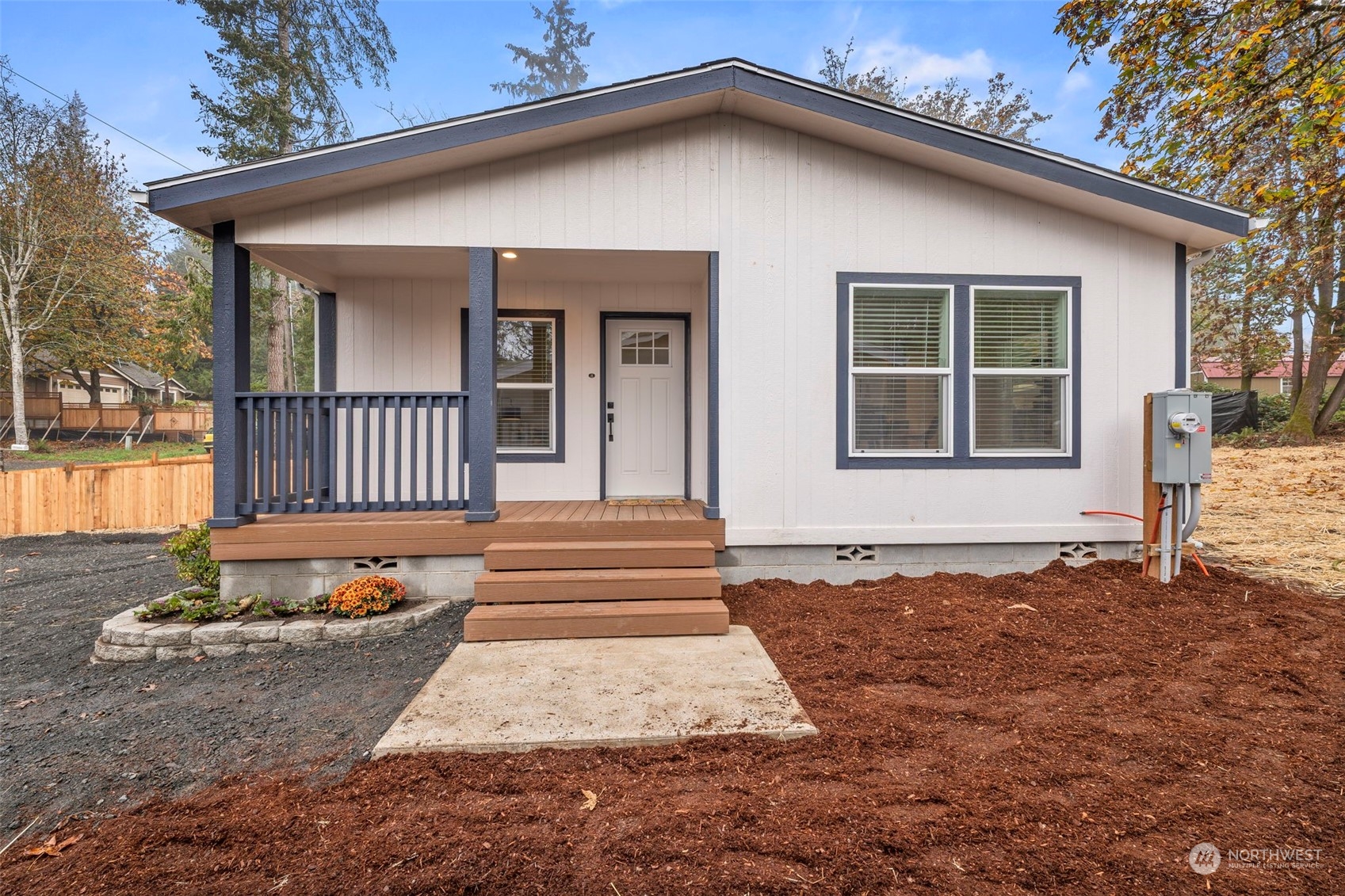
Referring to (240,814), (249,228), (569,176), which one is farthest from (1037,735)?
(249,228)

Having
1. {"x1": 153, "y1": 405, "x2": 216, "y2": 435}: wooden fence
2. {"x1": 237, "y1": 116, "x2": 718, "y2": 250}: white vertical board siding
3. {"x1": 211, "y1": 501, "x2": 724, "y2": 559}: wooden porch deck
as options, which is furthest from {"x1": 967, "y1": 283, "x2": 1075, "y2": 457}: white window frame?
{"x1": 153, "y1": 405, "x2": 216, "y2": 435}: wooden fence

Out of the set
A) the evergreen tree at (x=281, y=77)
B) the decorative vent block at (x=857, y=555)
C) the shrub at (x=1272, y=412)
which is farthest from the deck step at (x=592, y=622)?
the shrub at (x=1272, y=412)

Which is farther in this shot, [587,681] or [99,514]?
[99,514]

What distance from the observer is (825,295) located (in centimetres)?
458

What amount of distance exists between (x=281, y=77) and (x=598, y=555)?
14446 millimetres

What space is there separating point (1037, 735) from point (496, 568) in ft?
10.4

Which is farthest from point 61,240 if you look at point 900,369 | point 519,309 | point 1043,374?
point 1043,374

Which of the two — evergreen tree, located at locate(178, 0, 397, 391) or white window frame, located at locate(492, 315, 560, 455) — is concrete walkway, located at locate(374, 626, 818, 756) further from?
evergreen tree, located at locate(178, 0, 397, 391)

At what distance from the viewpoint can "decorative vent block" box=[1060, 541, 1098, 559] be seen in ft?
15.5

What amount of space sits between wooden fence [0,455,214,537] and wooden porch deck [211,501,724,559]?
17.4ft

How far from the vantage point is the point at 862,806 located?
1.96m

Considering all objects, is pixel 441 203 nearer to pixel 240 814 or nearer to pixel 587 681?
pixel 587 681

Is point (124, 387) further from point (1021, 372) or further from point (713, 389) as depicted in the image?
point (1021, 372)

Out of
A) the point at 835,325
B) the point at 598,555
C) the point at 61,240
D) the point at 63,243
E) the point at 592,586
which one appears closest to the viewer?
the point at 592,586
